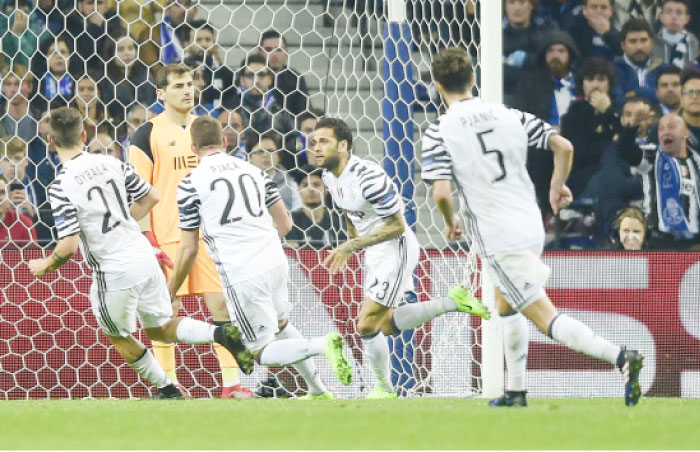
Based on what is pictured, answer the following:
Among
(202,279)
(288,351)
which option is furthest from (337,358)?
(202,279)

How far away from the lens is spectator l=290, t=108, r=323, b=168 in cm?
1013

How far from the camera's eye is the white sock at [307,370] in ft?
26.0

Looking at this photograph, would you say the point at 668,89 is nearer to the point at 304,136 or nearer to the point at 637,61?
the point at 637,61

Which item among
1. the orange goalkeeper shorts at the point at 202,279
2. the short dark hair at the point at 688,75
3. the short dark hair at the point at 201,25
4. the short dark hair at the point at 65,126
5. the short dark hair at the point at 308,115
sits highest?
the short dark hair at the point at 201,25

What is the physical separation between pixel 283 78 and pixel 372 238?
272cm

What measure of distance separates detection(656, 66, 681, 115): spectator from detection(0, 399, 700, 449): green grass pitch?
13.7 feet

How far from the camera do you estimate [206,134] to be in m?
7.64

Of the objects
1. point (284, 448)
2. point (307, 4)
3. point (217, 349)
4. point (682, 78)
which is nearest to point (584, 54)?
point (682, 78)

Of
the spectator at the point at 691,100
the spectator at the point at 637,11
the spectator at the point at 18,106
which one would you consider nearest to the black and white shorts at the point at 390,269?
the spectator at the point at 18,106

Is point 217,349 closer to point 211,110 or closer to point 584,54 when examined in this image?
point 211,110

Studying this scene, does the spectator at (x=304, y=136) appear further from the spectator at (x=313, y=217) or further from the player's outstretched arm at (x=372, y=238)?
the player's outstretched arm at (x=372, y=238)

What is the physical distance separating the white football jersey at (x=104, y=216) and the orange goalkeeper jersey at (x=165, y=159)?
757 mm

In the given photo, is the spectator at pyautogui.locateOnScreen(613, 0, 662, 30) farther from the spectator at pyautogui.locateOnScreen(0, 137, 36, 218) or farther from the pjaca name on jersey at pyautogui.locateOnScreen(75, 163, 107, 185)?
the pjaca name on jersey at pyautogui.locateOnScreen(75, 163, 107, 185)

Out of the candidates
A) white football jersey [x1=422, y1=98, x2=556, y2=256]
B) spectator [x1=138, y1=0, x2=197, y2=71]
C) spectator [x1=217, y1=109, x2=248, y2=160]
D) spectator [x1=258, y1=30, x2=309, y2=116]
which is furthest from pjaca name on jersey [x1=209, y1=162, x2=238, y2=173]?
spectator [x1=138, y1=0, x2=197, y2=71]
